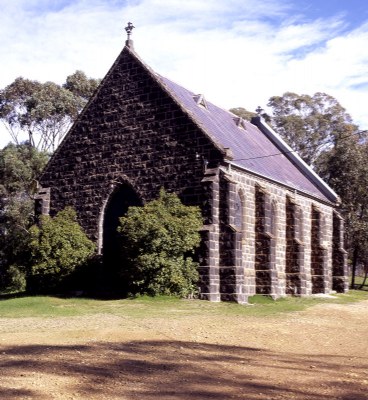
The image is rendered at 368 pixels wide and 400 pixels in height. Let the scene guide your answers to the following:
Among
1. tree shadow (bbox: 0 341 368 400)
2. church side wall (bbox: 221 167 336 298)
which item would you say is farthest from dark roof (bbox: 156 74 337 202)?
tree shadow (bbox: 0 341 368 400)

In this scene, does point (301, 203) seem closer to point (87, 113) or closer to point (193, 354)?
point (87, 113)

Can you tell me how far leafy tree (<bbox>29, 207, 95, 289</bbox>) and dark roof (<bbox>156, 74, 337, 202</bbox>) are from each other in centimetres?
716

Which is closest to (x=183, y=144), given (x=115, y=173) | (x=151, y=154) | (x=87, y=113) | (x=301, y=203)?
(x=151, y=154)

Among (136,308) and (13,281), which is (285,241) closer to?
(136,308)

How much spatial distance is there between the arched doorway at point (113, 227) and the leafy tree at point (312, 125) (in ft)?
107

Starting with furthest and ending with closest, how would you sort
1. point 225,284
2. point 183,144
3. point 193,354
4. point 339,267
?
point 339,267
point 183,144
point 225,284
point 193,354

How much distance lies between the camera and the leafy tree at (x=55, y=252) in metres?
23.1

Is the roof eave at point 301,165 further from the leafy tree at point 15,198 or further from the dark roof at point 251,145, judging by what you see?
the leafy tree at point 15,198

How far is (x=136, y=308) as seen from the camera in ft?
58.1

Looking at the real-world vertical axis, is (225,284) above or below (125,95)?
below

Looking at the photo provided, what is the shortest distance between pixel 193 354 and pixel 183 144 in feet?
44.3

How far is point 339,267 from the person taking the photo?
35.2 meters

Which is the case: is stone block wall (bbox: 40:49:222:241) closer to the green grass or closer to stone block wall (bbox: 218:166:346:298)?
stone block wall (bbox: 218:166:346:298)

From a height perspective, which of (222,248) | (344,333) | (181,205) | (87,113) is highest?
(87,113)
